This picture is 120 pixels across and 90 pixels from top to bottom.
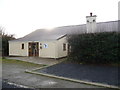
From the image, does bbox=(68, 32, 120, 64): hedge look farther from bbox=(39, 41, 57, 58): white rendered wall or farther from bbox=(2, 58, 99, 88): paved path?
bbox=(2, 58, 99, 88): paved path

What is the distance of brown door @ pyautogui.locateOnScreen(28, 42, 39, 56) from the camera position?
17391mm

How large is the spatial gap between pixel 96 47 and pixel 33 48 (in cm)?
1039

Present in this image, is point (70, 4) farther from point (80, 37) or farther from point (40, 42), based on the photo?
point (40, 42)

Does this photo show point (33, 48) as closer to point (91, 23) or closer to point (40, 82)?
point (91, 23)

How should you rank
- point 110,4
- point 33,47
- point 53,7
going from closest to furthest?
point 110,4 → point 53,7 → point 33,47

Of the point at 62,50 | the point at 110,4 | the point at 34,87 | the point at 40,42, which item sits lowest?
the point at 34,87

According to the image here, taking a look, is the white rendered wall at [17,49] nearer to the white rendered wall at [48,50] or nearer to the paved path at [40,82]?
the white rendered wall at [48,50]

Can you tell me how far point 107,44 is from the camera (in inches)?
400

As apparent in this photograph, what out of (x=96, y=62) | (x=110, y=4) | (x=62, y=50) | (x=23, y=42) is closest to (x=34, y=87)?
(x=96, y=62)

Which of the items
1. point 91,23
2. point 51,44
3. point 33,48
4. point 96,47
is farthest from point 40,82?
point 33,48

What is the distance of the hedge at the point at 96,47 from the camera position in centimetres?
982

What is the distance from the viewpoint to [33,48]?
17750 mm

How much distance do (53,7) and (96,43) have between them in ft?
25.5

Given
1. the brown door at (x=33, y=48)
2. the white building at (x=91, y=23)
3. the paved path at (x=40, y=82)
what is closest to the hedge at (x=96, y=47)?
the white building at (x=91, y=23)
